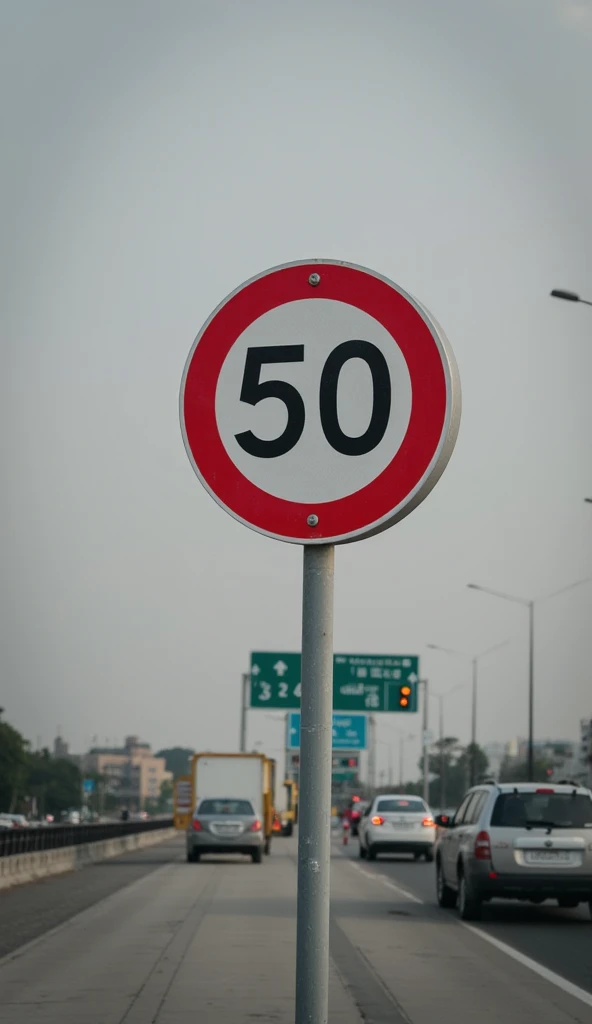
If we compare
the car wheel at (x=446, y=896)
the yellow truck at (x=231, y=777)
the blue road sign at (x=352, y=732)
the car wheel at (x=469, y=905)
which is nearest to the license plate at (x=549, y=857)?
the car wheel at (x=469, y=905)

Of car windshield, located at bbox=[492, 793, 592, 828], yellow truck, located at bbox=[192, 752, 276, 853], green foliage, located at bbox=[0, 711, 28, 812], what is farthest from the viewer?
green foliage, located at bbox=[0, 711, 28, 812]

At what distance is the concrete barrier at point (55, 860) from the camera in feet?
83.5

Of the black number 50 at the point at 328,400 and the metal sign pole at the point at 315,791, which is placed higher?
the black number 50 at the point at 328,400

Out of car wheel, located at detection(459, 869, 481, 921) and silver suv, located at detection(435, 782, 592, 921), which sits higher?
silver suv, located at detection(435, 782, 592, 921)

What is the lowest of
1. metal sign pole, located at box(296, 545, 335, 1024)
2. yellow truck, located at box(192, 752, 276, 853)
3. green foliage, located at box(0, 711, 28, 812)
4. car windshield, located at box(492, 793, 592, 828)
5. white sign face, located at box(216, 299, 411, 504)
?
green foliage, located at box(0, 711, 28, 812)

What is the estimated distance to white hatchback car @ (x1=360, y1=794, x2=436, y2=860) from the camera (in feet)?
127

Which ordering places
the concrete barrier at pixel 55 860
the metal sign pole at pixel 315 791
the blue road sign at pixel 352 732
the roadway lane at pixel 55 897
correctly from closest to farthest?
the metal sign pole at pixel 315 791 < the roadway lane at pixel 55 897 < the concrete barrier at pixel 55 860 < the blue road sign at pixel 352 732

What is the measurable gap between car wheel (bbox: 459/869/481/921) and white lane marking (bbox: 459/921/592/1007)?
1644 millimetres

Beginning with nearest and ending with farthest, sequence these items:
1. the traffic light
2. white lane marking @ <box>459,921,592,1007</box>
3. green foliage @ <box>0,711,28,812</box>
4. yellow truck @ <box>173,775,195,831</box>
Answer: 1. white lane marking @ <box>459,921,592,1007</box>
2. yellow truck @ <box>173,775,195,831</box>
3. the traffic light
4. green foliage @ <box>0,711,28,812</box>

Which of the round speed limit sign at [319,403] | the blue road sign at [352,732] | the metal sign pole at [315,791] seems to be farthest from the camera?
the blue road sign at [352,732]

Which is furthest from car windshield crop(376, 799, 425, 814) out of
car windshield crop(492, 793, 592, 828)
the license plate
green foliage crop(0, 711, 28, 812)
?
green foliage crop(0, 711, 28, 812)

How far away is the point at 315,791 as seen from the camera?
3.42 m

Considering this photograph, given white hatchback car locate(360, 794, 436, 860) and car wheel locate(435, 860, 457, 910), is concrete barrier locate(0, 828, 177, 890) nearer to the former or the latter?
white hatchback car locate(360, 794, 436, 860)

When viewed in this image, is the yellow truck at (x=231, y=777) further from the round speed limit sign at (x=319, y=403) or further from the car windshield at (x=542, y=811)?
the round speed limit sign at (x=319, y=403)
